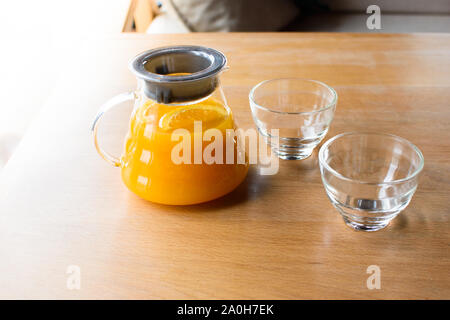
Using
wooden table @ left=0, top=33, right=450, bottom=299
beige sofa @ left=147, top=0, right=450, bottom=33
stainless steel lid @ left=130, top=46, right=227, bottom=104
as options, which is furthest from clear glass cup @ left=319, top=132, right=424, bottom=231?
beige sofa @ left=147, top=0, right=450, bottom=33

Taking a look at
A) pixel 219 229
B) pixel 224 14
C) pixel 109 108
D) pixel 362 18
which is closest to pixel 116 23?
pixel 224 14

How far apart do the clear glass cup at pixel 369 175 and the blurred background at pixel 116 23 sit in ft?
2.55

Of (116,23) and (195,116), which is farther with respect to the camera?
(116,23)

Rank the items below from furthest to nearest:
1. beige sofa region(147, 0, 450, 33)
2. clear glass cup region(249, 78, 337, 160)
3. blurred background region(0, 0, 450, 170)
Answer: beige sofa region(147, 0, 450, 33) → blurred background region(0, 0, 450, 170) → clear glass cup region(249, 78, 337, 160)

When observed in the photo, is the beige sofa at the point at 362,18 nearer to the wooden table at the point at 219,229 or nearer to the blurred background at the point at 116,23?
the blurred background at the point at 116,23

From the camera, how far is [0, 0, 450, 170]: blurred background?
1206mm

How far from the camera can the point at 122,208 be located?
1.58 feet

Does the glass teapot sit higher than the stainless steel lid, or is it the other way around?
the stainless steel lid

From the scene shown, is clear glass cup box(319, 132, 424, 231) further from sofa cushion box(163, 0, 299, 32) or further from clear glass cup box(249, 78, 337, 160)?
sofa cushion box(163, 0, 299, 32)

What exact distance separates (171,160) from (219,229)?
8cm

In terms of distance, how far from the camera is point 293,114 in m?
0.49

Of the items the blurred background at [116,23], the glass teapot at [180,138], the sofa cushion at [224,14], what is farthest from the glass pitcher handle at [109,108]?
the sofa cushion at [224,14]

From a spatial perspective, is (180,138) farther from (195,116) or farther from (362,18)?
(362,18)

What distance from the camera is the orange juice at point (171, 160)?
17.7 inches
